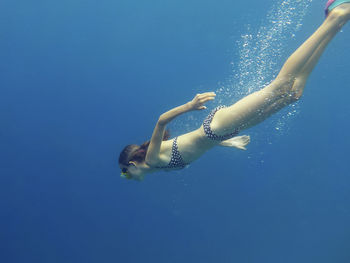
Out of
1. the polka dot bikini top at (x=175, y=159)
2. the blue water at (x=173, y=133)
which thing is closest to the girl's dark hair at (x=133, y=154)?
the polka dot bikini top at (x=175, y=159)

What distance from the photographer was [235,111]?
154 inches

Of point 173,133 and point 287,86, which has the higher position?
point 173,133

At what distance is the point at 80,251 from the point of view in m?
15.1

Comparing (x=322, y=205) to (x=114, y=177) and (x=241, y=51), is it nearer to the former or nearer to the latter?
(x=241, y=51)

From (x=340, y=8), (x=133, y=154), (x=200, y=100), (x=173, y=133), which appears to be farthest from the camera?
(x=173, y=133)

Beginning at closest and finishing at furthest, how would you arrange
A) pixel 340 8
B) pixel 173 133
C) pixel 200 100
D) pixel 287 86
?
1. pixel 200 100
2. pixel 340 8
3. pixel 287 86
4. pixel 173 133

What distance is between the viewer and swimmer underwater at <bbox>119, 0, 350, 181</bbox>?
3.57m

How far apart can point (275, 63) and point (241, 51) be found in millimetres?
1578

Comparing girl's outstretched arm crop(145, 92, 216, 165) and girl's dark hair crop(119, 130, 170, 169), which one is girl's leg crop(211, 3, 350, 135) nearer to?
girl's outstretched arm crop(145, 92, 216, 165)

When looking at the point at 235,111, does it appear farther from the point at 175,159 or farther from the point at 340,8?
the point at 340,8

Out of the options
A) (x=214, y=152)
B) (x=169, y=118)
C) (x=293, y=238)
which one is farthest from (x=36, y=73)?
(x=293, y=238)

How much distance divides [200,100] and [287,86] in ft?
4.03

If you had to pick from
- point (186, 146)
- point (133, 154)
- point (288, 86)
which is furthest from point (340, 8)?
point (133, 154)

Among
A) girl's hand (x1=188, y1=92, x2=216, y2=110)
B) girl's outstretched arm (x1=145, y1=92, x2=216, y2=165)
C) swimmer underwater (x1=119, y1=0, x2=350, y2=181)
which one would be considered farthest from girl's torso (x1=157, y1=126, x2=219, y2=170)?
girl's hand (x1=188, y1=92, x2=216, y2=110)
